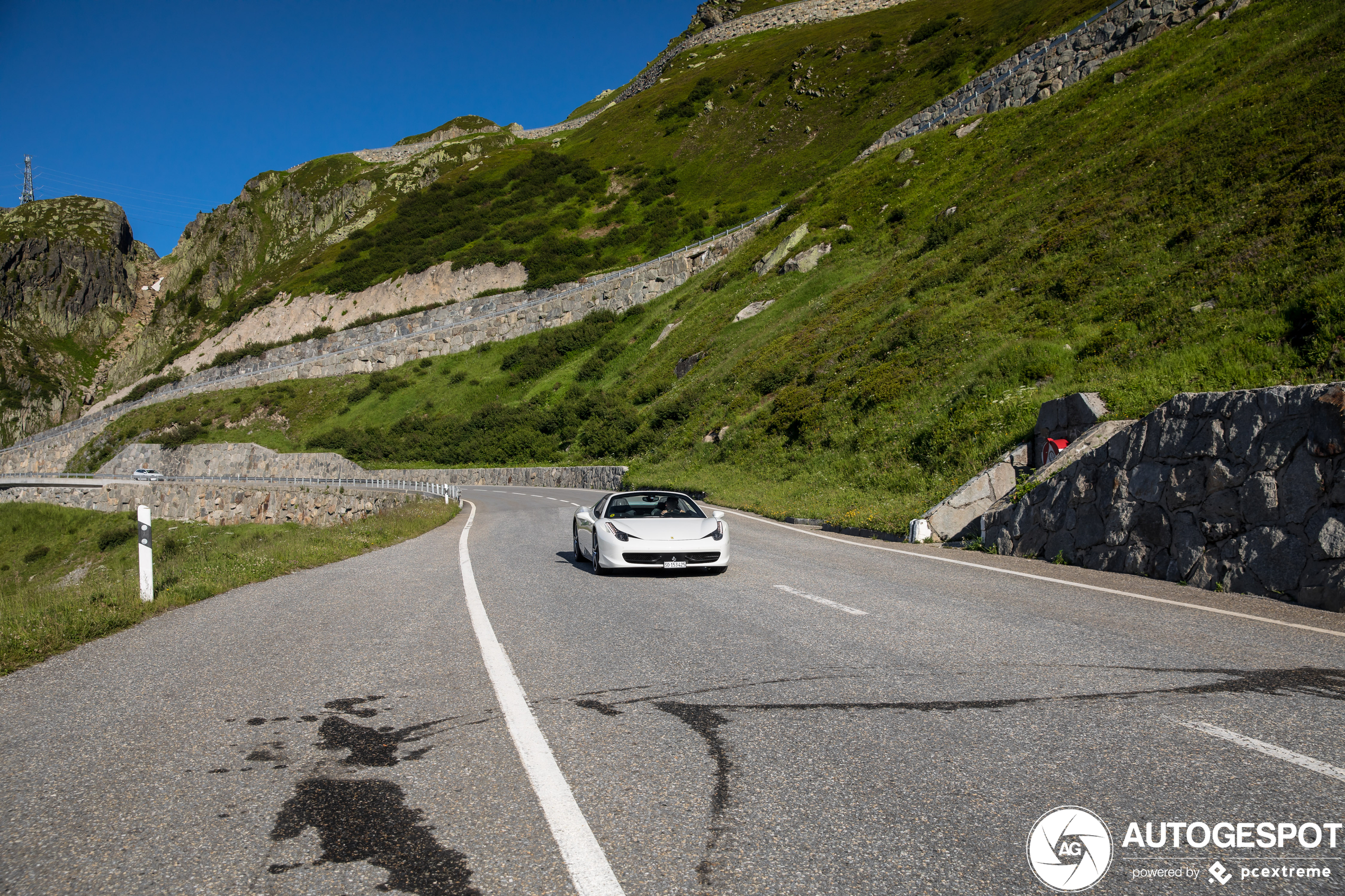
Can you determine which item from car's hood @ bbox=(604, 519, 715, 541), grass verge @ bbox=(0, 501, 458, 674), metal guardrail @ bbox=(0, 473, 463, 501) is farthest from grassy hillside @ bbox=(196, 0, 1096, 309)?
car's hood @ bbox=(604, 519, 715, 541)

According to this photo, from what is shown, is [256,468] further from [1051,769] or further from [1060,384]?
[1051,769]

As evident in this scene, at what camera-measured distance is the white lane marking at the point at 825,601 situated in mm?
7750

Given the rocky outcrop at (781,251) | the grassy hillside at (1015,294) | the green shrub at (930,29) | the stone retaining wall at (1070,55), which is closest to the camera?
the grassy hillside at (1015,294)

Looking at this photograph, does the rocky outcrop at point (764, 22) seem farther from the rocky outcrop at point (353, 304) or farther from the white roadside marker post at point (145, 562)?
the white roadside marker post at point (145, 562)

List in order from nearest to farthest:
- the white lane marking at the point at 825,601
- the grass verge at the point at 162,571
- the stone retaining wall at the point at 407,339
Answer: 1. the grass verge at the point at 162,571
2. the white lane marking at the point at 825,601
3. the stone retaining wall at the point at 407,339

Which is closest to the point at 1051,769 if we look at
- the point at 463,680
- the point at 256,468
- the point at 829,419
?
the point at 463,680

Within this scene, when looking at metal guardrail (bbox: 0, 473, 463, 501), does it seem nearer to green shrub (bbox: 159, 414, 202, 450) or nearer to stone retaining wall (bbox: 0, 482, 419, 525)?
stone retaining wall (bbox: 0, 482, 419, 525)

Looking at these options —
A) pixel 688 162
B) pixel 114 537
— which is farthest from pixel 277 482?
pixel 688 162

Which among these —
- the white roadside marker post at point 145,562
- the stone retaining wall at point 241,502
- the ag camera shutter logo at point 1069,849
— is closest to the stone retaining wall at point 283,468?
the stone retaining wall at point 241,502

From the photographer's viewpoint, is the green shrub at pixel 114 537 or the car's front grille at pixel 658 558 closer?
the car's front grille at pixel 658 558

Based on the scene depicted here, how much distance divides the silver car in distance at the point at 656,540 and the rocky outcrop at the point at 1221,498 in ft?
17.5

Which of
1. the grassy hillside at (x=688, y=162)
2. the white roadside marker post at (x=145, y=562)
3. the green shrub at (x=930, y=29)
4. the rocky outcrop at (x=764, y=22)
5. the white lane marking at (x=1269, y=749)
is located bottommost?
the white lane marking at (x=1269, y=749)

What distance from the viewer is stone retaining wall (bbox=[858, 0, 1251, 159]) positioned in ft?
144

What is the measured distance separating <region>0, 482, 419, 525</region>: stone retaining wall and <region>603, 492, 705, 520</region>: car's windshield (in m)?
21.0
